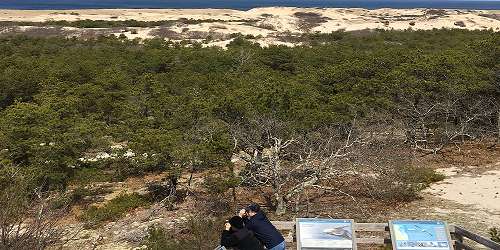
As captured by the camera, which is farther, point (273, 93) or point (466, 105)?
point (466, 105)

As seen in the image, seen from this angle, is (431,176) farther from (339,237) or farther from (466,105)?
(339,237)

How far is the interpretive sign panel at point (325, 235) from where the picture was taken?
26.6 feet

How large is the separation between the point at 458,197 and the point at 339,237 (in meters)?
9.62

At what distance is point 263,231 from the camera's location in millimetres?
7582

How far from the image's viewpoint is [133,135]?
1777cm

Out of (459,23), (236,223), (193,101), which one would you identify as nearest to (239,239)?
(236,223)

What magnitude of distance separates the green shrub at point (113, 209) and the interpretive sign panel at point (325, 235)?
865cm

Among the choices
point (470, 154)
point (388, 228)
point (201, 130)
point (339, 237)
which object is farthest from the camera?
point (470, 154)

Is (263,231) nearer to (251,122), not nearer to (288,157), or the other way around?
(251,122)

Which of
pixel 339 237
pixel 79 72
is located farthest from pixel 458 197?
pixel 79 72

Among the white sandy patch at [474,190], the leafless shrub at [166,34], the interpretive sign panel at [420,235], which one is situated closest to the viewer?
the interpretive sign panel at [420,235]

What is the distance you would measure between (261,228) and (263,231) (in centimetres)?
5

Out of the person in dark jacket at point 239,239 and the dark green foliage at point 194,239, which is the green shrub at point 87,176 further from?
the person in dark jacket at point 239,239

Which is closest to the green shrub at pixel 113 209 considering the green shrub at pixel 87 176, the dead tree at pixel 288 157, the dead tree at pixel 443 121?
the green shrub at pixel 87 176
